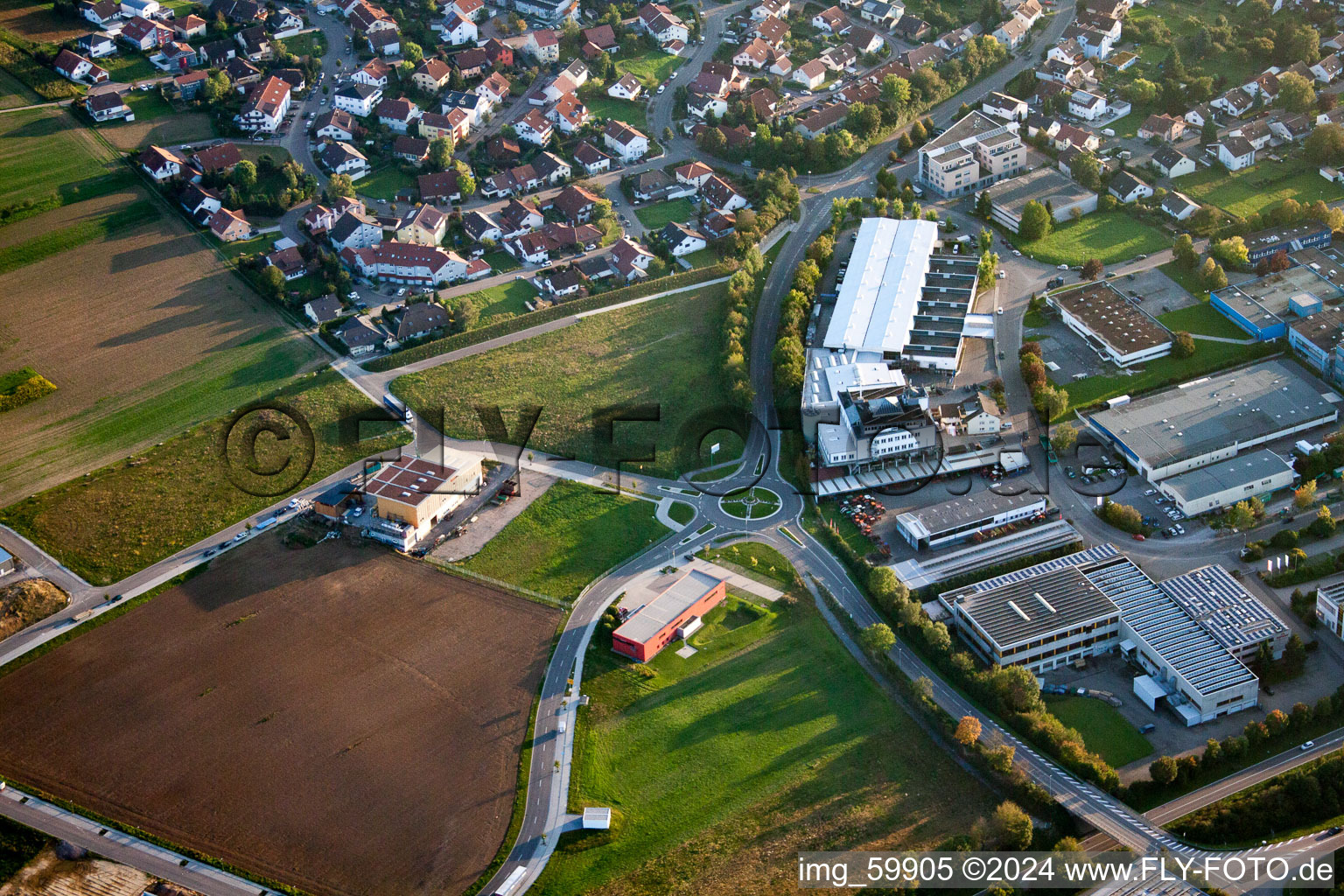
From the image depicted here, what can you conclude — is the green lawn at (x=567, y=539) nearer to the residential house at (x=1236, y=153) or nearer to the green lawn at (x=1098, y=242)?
the green lawn at (x=1098, y=242)

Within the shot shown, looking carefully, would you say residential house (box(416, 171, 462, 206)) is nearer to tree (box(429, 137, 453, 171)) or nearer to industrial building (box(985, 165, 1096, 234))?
tree (box(429, 137, 453, 171))

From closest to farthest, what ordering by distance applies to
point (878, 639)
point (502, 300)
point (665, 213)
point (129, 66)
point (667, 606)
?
point (878, 639) → point (667, 606) → point (502, 300) → point (665, 213) → point (129, 66)

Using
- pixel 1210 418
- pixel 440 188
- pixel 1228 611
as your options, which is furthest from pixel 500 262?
pixel 1228 611

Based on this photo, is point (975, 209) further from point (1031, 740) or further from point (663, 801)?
point (663, 801)

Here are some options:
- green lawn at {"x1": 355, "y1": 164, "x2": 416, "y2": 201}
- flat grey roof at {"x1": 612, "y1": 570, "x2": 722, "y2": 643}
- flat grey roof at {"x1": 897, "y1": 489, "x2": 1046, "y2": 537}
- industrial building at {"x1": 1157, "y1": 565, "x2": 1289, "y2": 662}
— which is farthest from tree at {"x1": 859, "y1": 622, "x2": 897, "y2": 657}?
green lawn at {"x1": 355, "y1": 164, "x2": 416, "y2": 201}

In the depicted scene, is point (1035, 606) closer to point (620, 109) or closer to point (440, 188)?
point (440, 188)

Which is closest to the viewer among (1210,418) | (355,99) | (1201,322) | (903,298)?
(1210,418)

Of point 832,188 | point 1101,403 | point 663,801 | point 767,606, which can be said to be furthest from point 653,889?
point 832,188

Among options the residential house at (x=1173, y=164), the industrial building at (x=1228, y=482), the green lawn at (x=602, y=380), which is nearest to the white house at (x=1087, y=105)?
the residential house at (x=1173, y=164)
